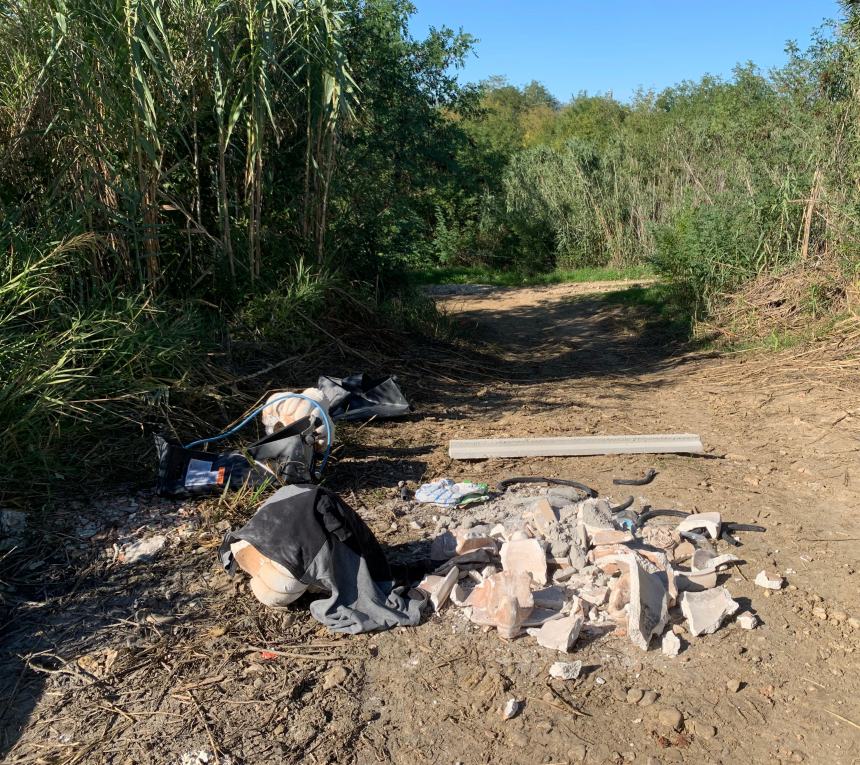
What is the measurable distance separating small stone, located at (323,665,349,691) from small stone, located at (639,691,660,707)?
0.93 meters

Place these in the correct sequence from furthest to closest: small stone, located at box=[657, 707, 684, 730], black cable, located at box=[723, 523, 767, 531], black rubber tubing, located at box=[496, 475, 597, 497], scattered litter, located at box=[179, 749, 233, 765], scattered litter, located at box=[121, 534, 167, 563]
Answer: black rubber tubing, located at box=[496, 475, 597, 497] → black cable, located at box=[723, 523, 767, 531] → scattered litter, located at box=[121, 534, 167, 563] → small stone, located at box=[657, 707, 684, 730] → scattered litter, located at box=[179, 749, 233, 765]

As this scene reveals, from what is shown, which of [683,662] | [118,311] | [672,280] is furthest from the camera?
[672,280]

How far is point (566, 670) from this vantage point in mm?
2467

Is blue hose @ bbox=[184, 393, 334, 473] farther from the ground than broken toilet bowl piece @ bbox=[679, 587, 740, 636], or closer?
farther from the ground

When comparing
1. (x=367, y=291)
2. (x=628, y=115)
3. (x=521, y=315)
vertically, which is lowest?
(x=521, y=315)

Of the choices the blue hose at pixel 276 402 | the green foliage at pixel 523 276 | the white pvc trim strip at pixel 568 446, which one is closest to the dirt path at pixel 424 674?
the blue hose at pixel 276 402

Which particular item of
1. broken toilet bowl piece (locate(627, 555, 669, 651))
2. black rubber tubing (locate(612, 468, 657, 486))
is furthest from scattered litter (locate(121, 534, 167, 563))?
black rubber tubing (locate(612, 468, 657, 486))

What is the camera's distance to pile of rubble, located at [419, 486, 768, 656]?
267 centimetres

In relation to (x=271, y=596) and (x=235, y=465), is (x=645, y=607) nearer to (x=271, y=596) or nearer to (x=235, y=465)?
(x=271, y=596)

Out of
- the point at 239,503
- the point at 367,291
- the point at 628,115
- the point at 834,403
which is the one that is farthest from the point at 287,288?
the point at 628,115

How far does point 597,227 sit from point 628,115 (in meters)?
7.63

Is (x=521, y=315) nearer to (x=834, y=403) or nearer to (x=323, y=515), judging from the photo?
(x=834, y=403)

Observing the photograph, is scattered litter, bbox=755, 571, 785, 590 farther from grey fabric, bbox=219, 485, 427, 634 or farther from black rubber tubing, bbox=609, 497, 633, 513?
grey fabric, bbox=219, 485, 427, 634

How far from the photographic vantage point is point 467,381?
6254mm
